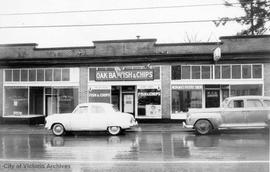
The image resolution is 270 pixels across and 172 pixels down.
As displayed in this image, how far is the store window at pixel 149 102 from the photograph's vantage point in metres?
20.1

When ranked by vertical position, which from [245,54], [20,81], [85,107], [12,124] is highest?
[245,54]

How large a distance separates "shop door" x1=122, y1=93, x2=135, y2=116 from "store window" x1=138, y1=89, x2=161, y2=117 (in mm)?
612

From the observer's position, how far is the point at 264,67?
1927 cm

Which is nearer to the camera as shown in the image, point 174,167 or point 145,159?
point 174,167

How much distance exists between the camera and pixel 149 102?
66.2 feet

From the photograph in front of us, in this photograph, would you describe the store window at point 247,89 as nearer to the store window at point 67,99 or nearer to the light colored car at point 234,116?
the light colored car at point 234,116

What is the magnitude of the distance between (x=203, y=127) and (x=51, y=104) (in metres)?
11.4

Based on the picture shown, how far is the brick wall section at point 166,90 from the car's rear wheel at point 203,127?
499 centimetres

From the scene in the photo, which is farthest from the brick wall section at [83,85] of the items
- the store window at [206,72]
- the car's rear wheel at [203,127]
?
the car's rear wheel at [203,127]

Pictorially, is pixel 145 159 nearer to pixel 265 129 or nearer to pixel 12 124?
pixel 265 129

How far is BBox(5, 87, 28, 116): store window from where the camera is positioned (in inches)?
844

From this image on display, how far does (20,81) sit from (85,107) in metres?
8.08

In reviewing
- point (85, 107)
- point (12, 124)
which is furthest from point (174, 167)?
point (12, 124)

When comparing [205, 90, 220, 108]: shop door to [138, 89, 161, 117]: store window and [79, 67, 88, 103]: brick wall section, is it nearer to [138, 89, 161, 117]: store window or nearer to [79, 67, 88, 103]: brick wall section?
[138, 89, 161, 117]: store window
